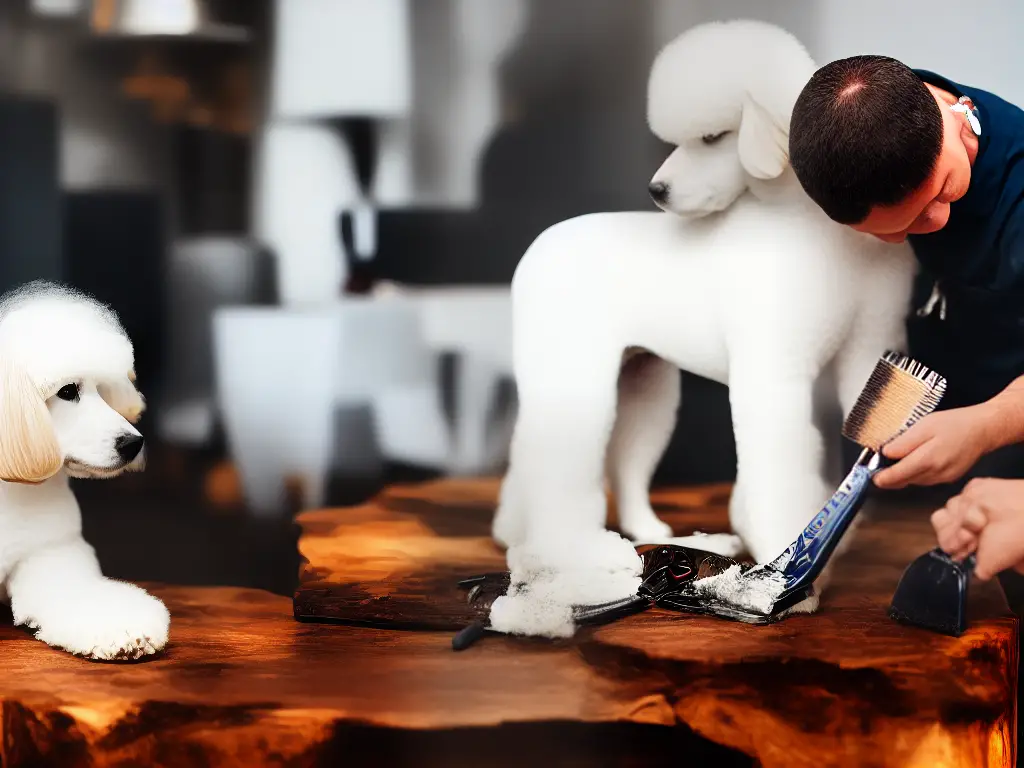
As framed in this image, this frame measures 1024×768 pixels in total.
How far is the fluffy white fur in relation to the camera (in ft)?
3.40

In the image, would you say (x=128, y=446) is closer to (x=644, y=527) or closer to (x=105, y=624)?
(x=105, y=624)

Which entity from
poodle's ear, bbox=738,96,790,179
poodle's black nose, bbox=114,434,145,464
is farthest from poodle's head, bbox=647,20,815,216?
poodle's black nose, bbox=114,434,145,464

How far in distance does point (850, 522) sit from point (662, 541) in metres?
0.23

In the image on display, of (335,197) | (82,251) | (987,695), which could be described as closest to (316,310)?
(335,197)

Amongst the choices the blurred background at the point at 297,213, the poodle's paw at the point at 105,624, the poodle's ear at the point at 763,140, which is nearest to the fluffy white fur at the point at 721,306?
the poodle's ear at the point at 763,140

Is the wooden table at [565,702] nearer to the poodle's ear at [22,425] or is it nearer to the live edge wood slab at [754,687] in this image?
the live edge wood slab at [754,687]

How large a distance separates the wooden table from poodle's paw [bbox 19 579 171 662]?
0.02 metres

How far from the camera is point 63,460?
1012 mm

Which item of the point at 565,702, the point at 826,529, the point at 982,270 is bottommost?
the point at 565,702

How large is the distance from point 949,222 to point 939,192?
0.33ft

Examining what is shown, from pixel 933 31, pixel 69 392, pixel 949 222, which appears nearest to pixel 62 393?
pixel 69 392

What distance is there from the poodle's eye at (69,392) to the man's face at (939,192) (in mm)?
792

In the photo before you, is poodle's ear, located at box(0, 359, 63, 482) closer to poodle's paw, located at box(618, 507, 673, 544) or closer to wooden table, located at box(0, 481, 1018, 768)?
wooden table, located at box(0, 481, 1018, 768)

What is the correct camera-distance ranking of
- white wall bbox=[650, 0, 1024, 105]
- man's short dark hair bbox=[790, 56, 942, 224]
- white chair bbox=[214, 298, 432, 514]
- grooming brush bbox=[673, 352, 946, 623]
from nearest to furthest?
man's short dark hair bbox=[790, 56, 942, 224] < grooming brush bbox=[673, 352, 946, 623] < white wall bbox=[650, 0, 1024, 105] < white chair bbox=[214, 298, 432, 514]
